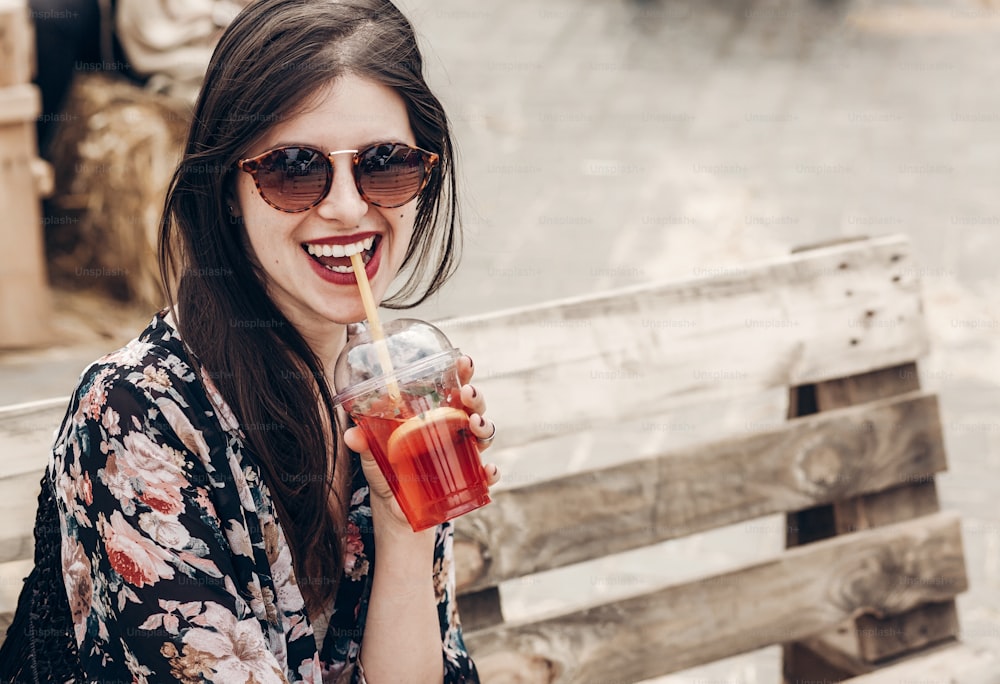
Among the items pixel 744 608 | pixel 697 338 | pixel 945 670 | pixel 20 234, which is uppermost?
pixel 20 234

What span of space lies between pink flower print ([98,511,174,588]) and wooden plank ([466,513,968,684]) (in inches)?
28.7

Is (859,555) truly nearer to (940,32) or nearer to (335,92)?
(335,92)

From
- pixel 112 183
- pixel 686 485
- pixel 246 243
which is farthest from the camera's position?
pixel 112 183

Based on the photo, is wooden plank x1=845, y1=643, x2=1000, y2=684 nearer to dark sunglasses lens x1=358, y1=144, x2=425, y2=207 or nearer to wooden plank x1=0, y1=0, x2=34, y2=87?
dark sunglasses lens x1=358, y1=144, x2=425, y2=207

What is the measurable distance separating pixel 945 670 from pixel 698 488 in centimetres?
66

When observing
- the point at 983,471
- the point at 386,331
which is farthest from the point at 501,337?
the point at 983,471

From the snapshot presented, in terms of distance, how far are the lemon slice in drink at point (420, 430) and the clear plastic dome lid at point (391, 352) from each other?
7 centimetres

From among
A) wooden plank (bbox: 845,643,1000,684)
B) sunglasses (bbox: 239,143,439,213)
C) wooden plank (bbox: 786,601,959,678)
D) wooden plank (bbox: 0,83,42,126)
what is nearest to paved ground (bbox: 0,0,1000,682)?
wooden plank (bbox: 786,601,959,678)

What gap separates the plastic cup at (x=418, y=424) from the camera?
162cm

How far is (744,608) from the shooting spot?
2.40m

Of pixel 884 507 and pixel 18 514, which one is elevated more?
pixel 18 514

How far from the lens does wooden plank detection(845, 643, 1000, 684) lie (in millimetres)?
2463

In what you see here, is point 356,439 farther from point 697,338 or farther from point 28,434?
point 697,338

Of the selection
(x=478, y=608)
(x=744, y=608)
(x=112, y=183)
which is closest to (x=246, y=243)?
(x=478, y=608)
